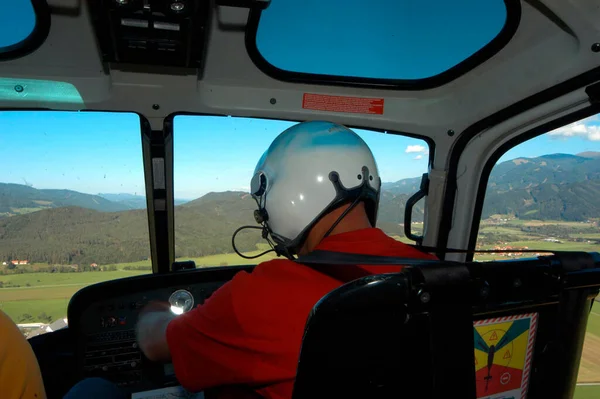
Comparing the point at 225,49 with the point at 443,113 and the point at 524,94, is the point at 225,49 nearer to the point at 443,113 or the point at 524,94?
the point at 443,113

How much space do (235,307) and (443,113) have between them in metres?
2.05

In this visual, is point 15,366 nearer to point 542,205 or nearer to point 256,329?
point 256,329

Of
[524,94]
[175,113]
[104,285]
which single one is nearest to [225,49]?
[175,113]

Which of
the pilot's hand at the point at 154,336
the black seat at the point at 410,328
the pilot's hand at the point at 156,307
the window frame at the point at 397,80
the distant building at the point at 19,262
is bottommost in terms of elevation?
the pilot's hand at the point at 156,307

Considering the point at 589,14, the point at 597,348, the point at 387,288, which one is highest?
the point at 589,14

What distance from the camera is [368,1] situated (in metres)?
2.12

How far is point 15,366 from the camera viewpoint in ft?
Result: 2.83

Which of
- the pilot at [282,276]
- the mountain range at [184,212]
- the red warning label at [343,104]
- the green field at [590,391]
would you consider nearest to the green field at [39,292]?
the mountain range at [184,212]

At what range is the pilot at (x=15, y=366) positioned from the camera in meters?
0.84

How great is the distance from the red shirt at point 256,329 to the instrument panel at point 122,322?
41.5 inches

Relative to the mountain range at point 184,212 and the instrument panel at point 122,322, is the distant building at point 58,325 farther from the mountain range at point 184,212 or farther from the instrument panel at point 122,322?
the mountain range at point 184,212

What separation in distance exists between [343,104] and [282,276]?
1.70 meters

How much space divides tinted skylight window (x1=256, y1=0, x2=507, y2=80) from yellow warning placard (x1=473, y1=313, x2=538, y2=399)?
1.63 metres

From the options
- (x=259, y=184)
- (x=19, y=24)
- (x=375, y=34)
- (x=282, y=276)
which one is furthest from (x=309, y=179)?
(x=19, y=24)
